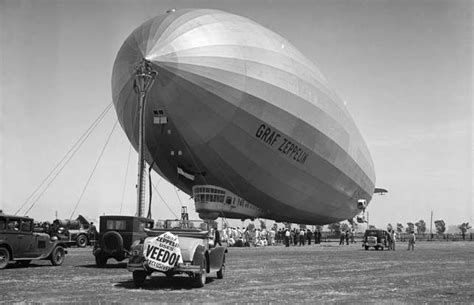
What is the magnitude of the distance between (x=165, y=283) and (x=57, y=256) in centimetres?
767

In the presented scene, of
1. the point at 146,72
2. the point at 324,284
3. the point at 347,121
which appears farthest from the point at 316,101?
the point at 324,284

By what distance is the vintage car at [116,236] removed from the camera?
1861 centimetres

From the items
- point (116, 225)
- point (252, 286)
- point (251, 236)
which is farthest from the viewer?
point (251, 236)

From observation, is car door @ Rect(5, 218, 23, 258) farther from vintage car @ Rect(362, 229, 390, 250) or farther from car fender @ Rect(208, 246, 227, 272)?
vintage car @ Rect(362, 229, 390, 250)

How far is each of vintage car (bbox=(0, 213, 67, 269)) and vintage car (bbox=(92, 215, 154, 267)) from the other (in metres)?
2.08

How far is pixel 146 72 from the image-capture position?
85.6 ft

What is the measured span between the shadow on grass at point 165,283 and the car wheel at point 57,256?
592cm

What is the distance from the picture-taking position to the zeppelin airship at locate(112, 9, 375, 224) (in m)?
26.9

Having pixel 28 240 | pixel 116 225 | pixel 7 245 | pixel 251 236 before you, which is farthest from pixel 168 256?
pixel 251 236

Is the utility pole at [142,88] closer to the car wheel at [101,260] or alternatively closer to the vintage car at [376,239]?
the car wheel at [101,260]

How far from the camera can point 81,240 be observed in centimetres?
3888

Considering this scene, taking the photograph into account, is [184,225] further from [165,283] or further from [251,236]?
[251,236]

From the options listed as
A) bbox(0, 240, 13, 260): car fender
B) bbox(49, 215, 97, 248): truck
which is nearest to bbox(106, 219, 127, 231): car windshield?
bbox(0, 240, 13, 260): car fender

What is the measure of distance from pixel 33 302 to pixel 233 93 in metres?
18.8
